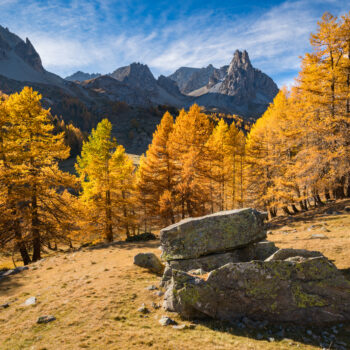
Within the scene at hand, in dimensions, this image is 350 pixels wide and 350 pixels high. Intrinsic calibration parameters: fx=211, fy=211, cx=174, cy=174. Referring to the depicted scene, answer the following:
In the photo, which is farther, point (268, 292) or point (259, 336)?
point (268, 292)

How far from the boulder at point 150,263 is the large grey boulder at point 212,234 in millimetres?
2217

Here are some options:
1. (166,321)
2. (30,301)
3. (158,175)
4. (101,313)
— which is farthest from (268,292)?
(158,175)

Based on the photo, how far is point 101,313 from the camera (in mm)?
6434

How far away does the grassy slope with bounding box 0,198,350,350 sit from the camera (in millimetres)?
5016

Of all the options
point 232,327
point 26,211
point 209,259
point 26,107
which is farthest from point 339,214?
point 26,107

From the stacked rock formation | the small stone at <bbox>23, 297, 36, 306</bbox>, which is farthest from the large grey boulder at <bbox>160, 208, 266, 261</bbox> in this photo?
the small stone at <bbox>23, 297, 36, 306</bbox>

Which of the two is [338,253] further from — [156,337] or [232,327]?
[156,337]

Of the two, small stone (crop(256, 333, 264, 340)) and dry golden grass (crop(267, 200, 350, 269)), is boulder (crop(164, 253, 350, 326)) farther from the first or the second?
dry golden grass (crop(267, 200, 350, 269))

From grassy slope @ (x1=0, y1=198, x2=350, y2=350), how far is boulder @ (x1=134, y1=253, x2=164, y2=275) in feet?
1.65

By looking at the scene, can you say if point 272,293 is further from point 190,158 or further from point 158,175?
point 158,175

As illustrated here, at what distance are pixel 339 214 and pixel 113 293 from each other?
56.8ft

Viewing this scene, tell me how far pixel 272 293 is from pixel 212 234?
2949 millimetres

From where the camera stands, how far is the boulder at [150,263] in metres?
10.4

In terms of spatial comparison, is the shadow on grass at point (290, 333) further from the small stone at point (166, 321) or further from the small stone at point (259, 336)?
the small stone at point (166, 321)
